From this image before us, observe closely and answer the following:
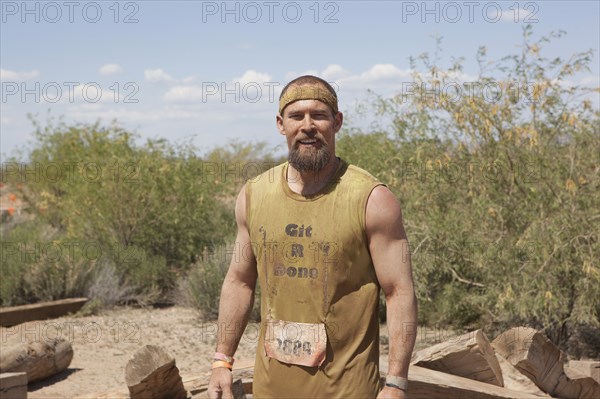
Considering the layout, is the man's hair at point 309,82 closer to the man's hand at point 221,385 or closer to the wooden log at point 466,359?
the man's hand at point 221,385

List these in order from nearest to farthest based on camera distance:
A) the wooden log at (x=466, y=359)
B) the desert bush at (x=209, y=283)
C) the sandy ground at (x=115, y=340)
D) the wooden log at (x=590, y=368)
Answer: the wooden log at (x=466, y=359) < the wooden log at (x=590, y=368) < the sandy ground at (x=115, y=340) < the desert bush at (x=209, y=283)

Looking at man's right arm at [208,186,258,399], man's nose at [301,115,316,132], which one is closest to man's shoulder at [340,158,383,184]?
man's nose at [301,115,316,132]

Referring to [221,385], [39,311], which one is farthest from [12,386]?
[39,311]

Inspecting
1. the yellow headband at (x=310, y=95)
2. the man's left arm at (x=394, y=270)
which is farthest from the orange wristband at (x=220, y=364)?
the yellow headband at (x=310, y=95)

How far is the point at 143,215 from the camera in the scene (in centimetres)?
1418

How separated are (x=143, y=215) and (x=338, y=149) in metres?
3.64

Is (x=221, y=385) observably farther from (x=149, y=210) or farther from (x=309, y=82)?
(x=149, y=210)

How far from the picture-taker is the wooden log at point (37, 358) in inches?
298

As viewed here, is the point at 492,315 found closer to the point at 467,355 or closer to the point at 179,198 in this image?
the point at 467,355

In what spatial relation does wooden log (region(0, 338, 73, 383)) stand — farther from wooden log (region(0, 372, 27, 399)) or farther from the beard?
the beard

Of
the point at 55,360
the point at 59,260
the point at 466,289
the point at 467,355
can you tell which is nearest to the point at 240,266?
the point at 467,355

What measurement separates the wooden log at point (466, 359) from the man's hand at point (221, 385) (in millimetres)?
2279

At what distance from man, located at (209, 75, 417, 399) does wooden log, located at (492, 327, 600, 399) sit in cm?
276

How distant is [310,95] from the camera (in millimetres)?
3410
